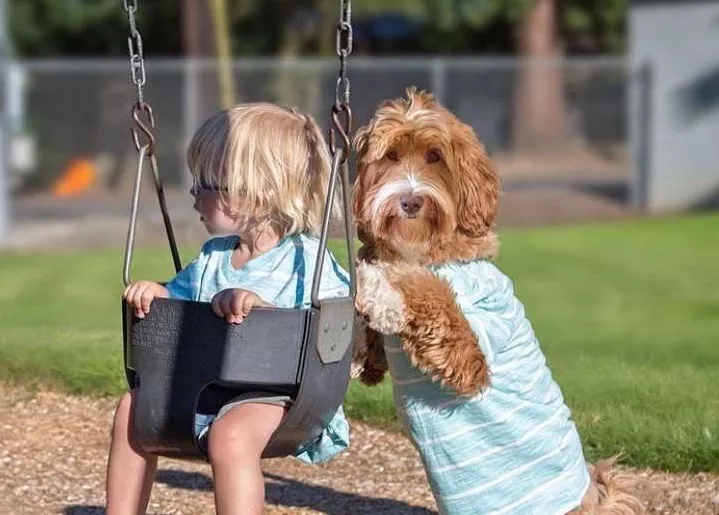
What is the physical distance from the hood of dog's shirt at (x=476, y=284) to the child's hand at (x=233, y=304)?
0.53 meters

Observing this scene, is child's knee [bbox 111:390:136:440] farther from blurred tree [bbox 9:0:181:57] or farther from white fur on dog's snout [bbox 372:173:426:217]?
blurred tree [bbox 9:0:181:57]

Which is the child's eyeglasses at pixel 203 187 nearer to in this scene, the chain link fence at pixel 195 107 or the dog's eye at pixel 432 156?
the dog's eye at pixel 432 156

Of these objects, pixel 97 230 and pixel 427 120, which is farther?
pixel 97 230

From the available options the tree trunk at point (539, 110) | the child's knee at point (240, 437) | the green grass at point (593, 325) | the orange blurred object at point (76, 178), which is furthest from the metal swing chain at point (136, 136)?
the tree trunk at point (539, 110)

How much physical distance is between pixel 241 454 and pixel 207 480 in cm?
186

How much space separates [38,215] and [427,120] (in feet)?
54.8

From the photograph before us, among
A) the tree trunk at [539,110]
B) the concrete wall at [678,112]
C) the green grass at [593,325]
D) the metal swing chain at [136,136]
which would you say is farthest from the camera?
the tree trunk at [539,110]

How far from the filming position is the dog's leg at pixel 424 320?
Result: 3.86 meters

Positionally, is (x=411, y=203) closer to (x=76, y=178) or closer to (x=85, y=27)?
(x=76, y=178)

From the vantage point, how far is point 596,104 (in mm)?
21859

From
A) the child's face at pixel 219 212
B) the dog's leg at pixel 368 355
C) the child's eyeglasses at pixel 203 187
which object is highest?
the child's eyeglasses at pixel 203 187

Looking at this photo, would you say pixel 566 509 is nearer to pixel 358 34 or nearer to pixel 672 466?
pixel 672 466

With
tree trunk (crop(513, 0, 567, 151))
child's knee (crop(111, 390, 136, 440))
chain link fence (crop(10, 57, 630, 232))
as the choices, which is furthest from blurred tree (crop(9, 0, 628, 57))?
child's knee (crop(111, 390, 136, 440))

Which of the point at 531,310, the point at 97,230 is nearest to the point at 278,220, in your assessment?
the point at 531,310
